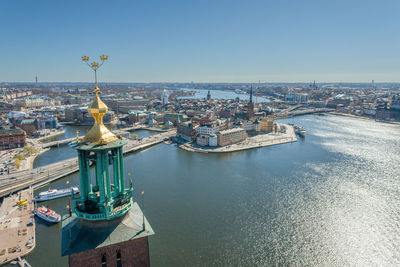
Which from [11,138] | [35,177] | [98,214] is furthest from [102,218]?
[11,138]

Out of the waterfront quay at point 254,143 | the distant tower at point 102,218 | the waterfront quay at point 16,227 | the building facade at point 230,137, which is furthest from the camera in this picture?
the building facade at point 230,137

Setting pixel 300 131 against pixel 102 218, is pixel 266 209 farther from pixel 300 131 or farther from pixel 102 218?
pixel 300 131

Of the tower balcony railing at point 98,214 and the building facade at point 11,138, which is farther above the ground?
the tower balcony railing at point 98,214

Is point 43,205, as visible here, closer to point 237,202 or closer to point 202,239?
point 202,239

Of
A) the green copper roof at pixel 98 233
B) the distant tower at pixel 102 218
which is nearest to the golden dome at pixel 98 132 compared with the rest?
the distant tower at pixel 102 218

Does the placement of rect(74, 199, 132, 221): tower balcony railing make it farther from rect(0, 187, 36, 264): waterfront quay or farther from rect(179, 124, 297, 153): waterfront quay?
rect(179, 124, 297, 153): waterfront quay

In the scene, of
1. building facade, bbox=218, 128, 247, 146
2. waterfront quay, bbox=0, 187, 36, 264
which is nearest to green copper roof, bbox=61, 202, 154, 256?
waterfront quay, bbox=0, 187, 36, 264

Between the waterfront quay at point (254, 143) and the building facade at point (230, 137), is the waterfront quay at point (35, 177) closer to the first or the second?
the waterfront quay at point (254, 143)
